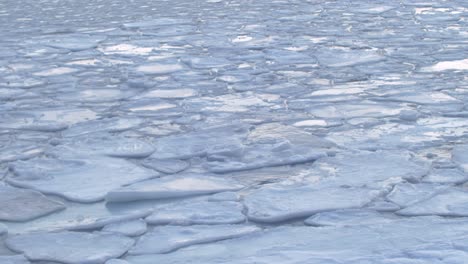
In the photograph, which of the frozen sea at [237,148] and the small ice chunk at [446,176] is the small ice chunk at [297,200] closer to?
the frozen sea at [237,148]

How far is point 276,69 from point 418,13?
2986 mm

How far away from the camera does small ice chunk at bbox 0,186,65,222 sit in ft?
9.28

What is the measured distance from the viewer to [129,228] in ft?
8.79

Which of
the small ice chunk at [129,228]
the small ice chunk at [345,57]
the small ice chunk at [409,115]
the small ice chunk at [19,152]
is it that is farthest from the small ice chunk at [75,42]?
the small ice chunk at [129,228]

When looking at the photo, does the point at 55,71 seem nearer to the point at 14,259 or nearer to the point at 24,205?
the point at 24,205

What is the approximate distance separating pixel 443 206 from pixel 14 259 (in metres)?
1.29

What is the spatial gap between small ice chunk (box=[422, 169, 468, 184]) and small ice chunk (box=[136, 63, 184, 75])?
7.93 feet

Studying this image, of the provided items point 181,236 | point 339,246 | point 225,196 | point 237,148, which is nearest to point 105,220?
point 181,236

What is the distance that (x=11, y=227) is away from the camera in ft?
9.01

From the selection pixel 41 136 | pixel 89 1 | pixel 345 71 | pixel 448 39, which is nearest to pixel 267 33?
pixel 448 39

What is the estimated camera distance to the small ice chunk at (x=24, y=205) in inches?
111

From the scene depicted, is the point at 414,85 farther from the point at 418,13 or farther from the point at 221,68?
the point at 418,13

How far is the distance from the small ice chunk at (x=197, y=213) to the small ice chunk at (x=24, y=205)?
346 mm

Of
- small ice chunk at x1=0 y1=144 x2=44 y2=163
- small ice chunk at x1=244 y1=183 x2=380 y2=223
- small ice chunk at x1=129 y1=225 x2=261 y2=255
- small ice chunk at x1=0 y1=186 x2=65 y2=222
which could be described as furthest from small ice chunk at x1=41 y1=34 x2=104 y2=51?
small ice chunk at x1=129 y1=225 x2=261 y2=255
